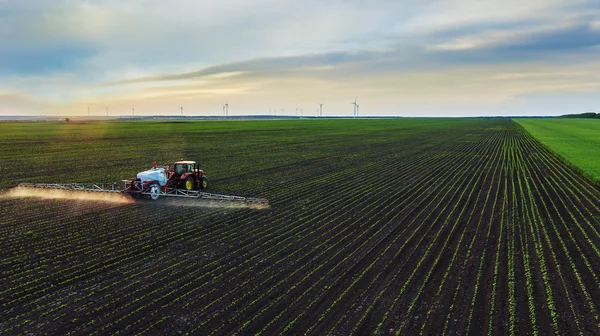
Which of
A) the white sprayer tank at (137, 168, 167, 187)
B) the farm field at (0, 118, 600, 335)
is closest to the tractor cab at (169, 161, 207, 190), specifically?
the white sprayer tank at (137, 168, 167, 187)

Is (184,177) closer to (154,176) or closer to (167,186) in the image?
(167,186)

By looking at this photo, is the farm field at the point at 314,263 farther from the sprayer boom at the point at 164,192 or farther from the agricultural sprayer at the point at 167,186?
the agricultural sprayer at the point at 167,186

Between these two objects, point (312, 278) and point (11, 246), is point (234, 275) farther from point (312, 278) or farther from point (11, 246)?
point (11, 246)

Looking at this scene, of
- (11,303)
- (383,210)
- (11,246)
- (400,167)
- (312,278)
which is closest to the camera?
(11,303)

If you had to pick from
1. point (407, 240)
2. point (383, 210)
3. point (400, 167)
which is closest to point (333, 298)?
point (407, 240)

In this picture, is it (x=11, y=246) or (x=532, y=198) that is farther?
(x=532, y=198)

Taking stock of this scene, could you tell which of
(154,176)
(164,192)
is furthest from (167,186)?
(154,176)

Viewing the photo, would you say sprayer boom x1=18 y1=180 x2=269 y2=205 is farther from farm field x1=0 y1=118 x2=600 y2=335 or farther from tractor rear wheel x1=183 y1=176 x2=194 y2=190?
farm field x1=0 y1=118 x2=600 y2=335
